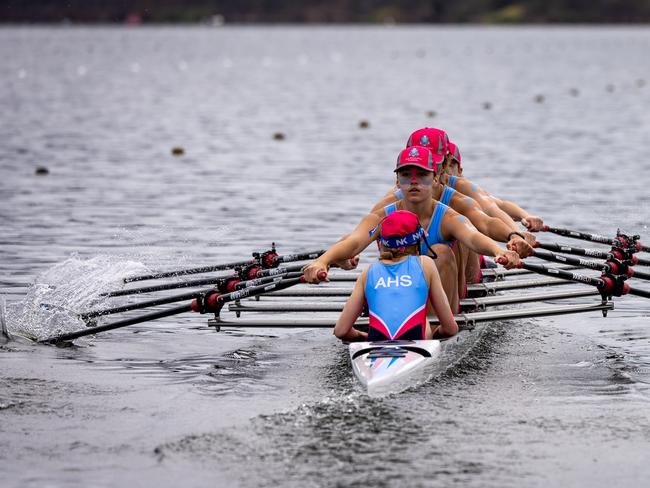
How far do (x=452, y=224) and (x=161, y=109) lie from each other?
50.8 m

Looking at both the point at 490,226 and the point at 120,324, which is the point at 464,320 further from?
the point at 120,324

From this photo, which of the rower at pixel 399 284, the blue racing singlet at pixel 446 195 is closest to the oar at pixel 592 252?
the blue racing singlet at pixel 446 195

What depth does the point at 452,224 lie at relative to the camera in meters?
13.3

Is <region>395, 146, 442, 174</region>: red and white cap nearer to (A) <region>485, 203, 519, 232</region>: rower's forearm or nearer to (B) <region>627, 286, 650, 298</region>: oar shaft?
(A) <region>485, 203, 519, 232</region>: rower's forearm

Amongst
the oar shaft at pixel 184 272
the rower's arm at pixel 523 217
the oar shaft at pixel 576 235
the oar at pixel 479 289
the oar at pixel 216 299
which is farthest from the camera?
the oar shaft at pixel 576 235

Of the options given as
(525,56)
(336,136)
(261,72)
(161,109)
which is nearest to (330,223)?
(336,136)

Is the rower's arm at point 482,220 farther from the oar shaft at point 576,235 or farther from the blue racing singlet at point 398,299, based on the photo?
the oar shaft at point 576,235

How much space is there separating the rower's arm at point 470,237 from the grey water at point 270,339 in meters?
1.21

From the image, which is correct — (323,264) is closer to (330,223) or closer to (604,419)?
(604,419)

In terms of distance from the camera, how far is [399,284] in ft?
39.5

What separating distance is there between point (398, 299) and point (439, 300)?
493mm

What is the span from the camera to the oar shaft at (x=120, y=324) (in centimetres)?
1393

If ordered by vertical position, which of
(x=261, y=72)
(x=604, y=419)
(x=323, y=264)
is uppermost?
(x=261, y=72)

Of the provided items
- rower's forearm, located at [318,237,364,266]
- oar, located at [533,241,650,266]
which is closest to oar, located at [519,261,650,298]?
oar, located at [533,241,650,266]
